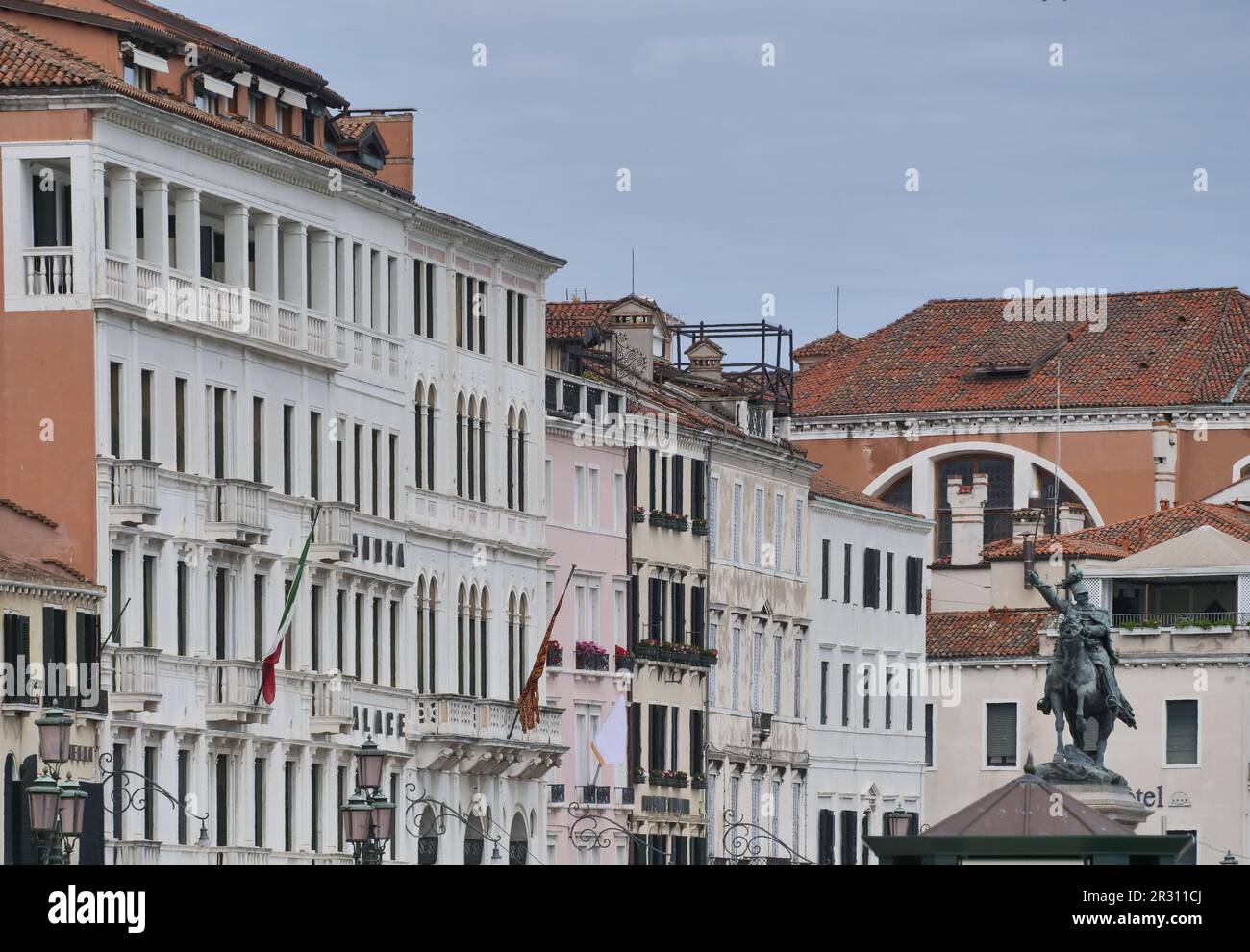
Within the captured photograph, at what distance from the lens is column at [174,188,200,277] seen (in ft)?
205

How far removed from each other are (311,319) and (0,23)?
8766mm

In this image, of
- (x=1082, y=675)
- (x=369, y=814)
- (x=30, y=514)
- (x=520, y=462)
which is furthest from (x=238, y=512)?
(x=369, y=814)

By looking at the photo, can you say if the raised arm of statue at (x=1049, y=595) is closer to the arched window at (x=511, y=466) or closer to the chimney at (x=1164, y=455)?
the arched window at (x=511, y=466)

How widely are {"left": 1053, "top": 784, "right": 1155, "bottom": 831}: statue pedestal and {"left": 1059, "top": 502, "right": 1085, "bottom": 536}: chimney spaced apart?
48144 mm

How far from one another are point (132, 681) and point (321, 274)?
1256 cm

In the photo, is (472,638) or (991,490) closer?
(472,638)

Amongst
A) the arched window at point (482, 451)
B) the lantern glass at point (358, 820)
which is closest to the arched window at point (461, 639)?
the arched window at point (482, 451)

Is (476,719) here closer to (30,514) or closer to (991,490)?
(30,514)

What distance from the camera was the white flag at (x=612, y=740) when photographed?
78562 mm

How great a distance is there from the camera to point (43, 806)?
38.3 metres

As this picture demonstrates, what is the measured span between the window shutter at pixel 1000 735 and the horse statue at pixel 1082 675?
35.4 metres

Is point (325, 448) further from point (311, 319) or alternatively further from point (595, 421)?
point (595, 421)

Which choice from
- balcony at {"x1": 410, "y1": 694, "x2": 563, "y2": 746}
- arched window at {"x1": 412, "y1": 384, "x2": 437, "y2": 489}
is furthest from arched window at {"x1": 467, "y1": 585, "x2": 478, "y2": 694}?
arched window at {"x1": 412, "y1": 384, "x2": 437, "y2": 489}
